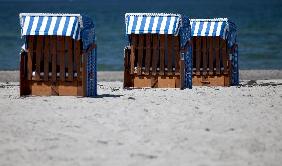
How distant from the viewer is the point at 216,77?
18.5 m

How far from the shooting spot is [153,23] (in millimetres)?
16125

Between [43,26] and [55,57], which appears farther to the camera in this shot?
[55,57]

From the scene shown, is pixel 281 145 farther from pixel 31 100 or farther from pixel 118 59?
pixel 118 59

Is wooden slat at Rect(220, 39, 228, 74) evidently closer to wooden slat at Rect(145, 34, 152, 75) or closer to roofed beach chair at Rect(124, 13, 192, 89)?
→ roofed beach chair at Rect(124, 13, 192, 89)

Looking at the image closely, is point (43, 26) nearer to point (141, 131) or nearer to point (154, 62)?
point (154, 62)

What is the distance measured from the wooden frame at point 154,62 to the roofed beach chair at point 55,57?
2.50 m

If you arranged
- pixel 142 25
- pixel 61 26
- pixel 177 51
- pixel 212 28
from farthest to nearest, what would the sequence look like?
pixel 212 28 → pixel 177 51 → pixel 142 25 → pixel 61 26

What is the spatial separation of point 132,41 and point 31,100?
14.0ft

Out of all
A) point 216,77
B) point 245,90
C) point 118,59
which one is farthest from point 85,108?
point 118,59

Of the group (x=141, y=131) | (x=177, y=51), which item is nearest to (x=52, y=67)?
(x=177, y=51)

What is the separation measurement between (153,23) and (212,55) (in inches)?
109

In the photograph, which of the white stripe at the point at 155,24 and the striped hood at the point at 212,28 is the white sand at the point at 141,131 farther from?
the striped hood at the point at 212,28

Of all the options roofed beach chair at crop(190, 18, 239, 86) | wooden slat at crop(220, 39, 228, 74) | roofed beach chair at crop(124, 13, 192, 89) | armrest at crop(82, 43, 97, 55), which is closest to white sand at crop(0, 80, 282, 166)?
armrest at crop(82, 43, 97, 55)

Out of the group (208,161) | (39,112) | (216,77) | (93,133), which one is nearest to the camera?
(208,161)
